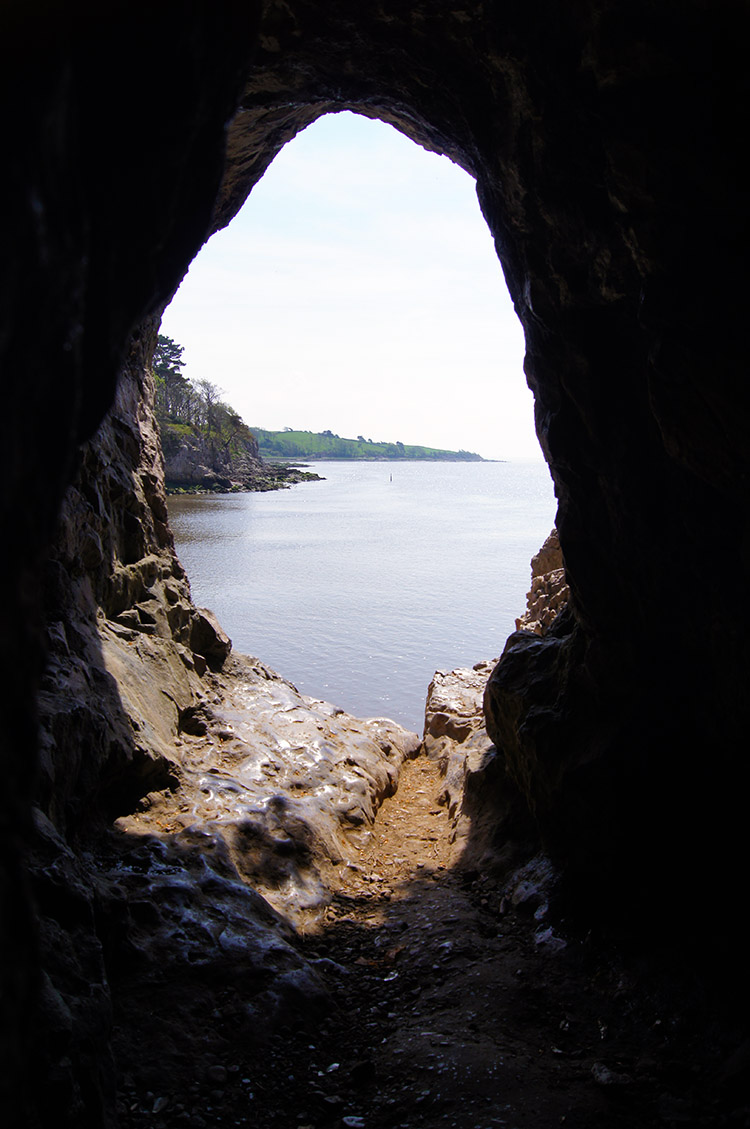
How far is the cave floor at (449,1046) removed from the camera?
416cm

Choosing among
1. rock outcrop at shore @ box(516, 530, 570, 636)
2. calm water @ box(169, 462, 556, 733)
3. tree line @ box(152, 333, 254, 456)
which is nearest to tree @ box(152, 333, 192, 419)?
tree line @ box(152, 333, 254, 456)

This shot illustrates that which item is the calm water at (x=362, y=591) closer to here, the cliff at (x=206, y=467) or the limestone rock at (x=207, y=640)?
the limestone rock at (x=207, y=640)

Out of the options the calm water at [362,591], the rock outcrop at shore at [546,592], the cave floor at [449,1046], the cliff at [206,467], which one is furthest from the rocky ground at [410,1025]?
the cliff at [206,467]

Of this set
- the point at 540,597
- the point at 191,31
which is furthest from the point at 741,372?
the point at 540,597

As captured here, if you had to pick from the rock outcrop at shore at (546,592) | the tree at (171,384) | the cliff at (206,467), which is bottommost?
the rock outcrop at shore at (546,592)

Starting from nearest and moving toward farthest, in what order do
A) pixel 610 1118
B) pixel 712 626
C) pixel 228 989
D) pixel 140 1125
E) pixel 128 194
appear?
pixel 128 194, pixel 140 1125, pixel 610 1118, pixel 228 989, pixel 712 626

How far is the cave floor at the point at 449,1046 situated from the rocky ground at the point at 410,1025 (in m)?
0.01

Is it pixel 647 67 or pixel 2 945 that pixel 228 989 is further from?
pixel 647 67

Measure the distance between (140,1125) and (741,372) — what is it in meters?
5.28

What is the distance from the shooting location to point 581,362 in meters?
6.02

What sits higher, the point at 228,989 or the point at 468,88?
the point at 468,88

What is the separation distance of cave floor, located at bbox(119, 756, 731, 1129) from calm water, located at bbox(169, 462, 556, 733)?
27.0 ft

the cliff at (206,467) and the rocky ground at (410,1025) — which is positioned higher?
the cliff at (206,467)

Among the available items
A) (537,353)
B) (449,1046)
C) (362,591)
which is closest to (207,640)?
(537,353)
